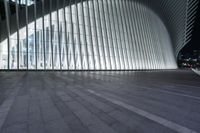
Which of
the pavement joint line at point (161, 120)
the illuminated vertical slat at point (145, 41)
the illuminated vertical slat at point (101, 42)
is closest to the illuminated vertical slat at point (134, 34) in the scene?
the illuminated vertical slat at point (145, 41)

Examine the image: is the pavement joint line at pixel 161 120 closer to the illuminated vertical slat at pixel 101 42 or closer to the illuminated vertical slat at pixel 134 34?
the illuminated vertical slat at pixel 101 42

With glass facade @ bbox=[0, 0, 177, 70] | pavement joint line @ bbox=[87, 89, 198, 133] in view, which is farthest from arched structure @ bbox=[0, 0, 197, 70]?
pavement joint line @ bbox=[87, 89, 198, 133]

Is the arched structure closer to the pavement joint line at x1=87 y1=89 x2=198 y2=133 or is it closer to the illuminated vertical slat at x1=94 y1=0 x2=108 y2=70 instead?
the illuminated vertical slat at x1=94 y1=0 x2=108 y2=70

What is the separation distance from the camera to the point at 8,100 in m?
4.74

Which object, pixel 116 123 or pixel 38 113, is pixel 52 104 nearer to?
pixel 38 113

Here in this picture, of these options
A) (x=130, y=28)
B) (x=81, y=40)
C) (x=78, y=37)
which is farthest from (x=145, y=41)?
(x=78, y=37)

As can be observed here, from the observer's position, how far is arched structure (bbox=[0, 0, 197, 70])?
64.8 feet

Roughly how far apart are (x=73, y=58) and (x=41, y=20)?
5.94 m

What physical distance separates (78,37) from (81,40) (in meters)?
0.57

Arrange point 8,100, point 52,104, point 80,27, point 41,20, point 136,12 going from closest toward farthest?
point 52,104 → point 8,100 → point 41,20 → point 80,27 → point 136,12

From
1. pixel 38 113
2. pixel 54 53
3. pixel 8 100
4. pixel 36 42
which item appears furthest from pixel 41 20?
pixel 38 113

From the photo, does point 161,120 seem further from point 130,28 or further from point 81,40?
point 130,28

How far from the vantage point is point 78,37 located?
926 inches

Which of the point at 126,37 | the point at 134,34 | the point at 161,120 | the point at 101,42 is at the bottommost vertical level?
the point at 161,120
